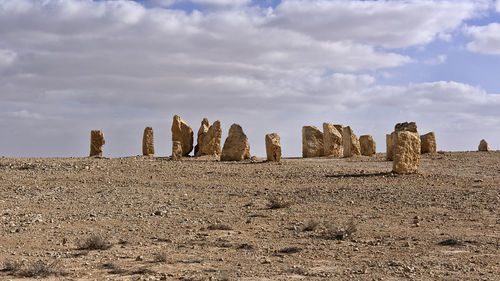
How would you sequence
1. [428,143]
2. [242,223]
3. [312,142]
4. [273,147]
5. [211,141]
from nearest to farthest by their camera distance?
[242,223]
[273,147]
[211,141]
[428,143]
[312,142]

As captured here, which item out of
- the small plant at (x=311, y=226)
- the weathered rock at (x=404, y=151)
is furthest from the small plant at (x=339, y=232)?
the weathered rock at (x=404, y=151)

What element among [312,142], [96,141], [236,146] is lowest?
[236,146]

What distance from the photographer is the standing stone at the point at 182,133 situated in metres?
31.0

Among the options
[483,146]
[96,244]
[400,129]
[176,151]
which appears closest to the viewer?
[96,244]

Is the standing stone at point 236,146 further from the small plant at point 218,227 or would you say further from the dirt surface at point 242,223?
the small plant at point 218,227

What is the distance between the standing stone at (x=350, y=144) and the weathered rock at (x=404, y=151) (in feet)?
34.4

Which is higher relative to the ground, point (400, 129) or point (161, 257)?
point (400, 129)

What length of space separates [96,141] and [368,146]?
584 inches

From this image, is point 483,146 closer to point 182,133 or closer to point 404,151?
point 404,151

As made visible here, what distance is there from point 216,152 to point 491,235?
20034mm

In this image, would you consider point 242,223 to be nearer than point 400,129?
Yes

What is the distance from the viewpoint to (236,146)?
1059 inches

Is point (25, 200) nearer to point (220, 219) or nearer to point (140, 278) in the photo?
point (220, 219)

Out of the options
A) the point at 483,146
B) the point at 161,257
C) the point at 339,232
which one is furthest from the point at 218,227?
the point at 483,146
